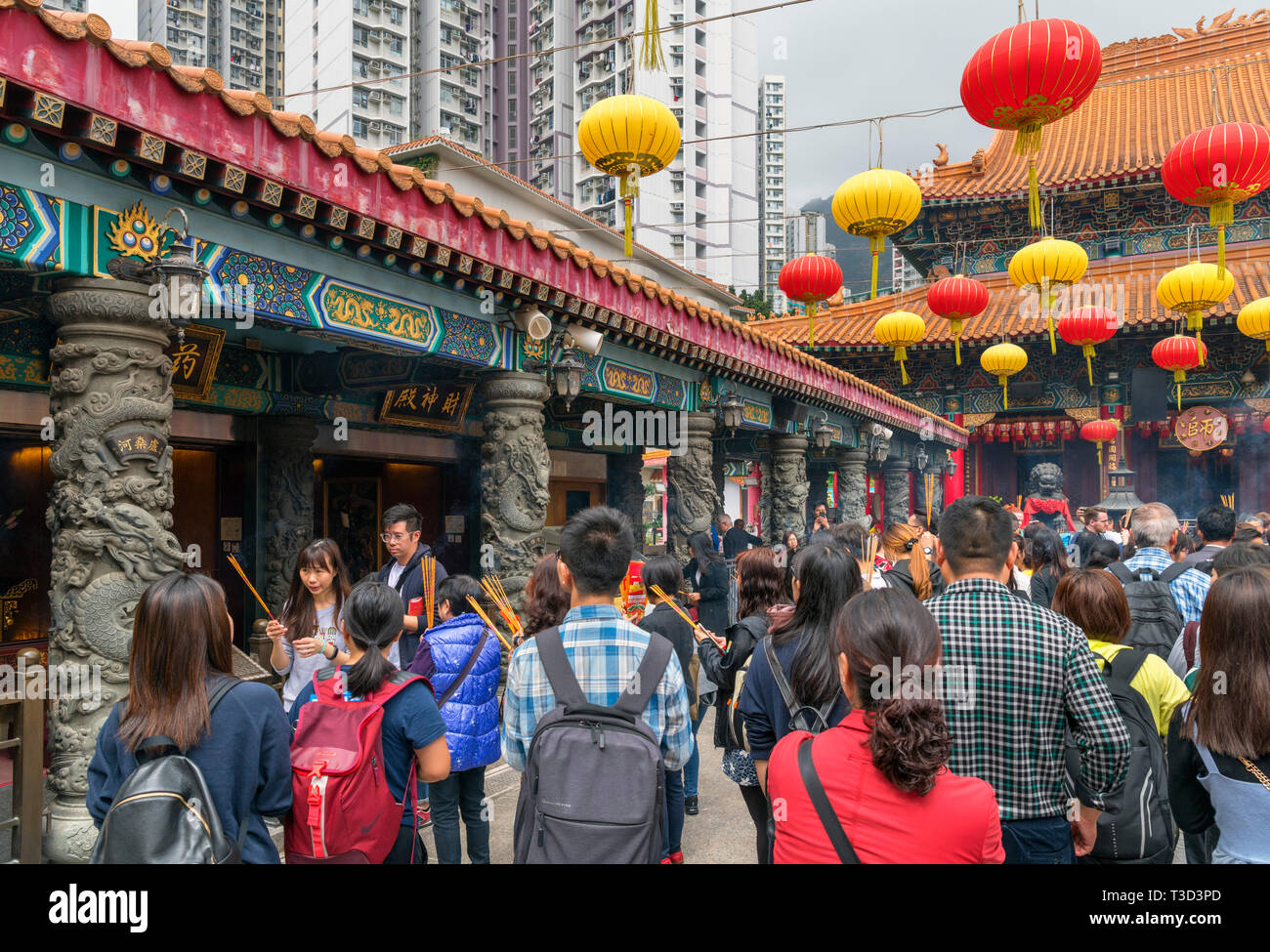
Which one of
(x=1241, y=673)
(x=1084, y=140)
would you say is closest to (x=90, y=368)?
(x=1241, y=673)

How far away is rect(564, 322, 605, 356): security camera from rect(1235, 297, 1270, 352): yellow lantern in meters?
9.51

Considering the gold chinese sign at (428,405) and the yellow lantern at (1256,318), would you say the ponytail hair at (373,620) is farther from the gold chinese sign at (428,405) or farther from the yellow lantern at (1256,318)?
the yellow lantern at (1256,318)

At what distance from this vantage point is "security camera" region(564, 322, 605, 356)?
6867mm

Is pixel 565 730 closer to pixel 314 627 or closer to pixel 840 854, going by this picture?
pixel 840 854

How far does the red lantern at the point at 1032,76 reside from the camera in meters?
5.09

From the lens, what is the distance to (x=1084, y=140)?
1723 cm

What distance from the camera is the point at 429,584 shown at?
4531 millimetres

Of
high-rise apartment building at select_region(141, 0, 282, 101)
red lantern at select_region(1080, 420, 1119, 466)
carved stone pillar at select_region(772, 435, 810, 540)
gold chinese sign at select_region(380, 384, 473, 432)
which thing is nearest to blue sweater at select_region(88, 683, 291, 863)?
gold chinese sign at select_region(380, 384, 473, 432)

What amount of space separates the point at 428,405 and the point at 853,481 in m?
8.50

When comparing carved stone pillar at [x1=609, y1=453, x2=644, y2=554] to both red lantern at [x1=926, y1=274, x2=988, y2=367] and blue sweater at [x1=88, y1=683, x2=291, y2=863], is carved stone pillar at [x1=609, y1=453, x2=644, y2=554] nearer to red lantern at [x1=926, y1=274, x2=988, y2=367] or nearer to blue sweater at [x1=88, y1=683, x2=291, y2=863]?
red lantern at [x1=926, y1=274, x2=988, y2=367]

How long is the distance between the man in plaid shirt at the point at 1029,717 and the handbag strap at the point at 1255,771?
0.85 ft

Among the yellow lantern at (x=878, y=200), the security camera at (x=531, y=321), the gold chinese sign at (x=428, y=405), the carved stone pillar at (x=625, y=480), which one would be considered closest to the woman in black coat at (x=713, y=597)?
the security camera at (x=531, y=321)

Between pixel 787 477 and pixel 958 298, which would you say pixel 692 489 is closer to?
pixel 787 477

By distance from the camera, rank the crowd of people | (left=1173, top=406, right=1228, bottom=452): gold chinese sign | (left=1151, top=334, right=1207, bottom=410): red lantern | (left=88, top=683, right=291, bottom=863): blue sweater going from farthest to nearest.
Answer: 1. (left=1173, top=406, right=1228, bottom=452): gold chinese sign
2. (left=1151, top=334, right=1207, bottom=410): red lantern
3. (left=88, top=683, right=291, bottom=863): blue sweater
4. the crowd of people
